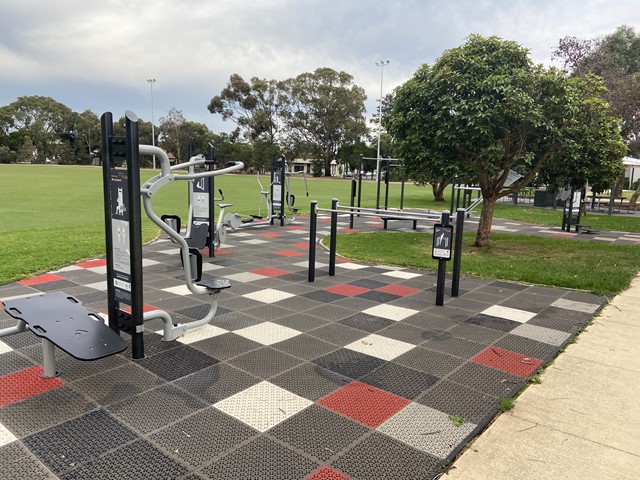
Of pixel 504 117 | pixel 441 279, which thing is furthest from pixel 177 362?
pixel 504 117

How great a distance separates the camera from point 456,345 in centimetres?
379

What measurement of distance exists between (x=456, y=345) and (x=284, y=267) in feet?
11.4

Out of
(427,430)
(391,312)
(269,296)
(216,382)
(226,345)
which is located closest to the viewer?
(427,430)

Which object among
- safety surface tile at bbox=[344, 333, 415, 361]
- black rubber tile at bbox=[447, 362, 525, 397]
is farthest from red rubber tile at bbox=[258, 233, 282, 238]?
black rubber tile at bbox=[447, 362, 525, 397]

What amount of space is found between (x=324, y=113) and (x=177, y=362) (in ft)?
184

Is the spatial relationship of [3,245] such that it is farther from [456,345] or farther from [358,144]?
[358,144]

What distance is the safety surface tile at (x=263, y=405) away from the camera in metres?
2.57

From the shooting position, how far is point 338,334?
157 inches

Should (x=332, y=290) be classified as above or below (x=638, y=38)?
below

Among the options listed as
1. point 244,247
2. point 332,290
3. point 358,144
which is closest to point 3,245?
point 244,247

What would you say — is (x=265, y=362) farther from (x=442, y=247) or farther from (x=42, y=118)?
(x=42, y=118)

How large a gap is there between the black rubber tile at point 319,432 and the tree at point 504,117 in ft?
18.4

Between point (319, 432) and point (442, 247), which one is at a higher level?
point (442, 247)

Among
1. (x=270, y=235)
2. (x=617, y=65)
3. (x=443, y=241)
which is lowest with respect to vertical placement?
(x=270, y=235)
